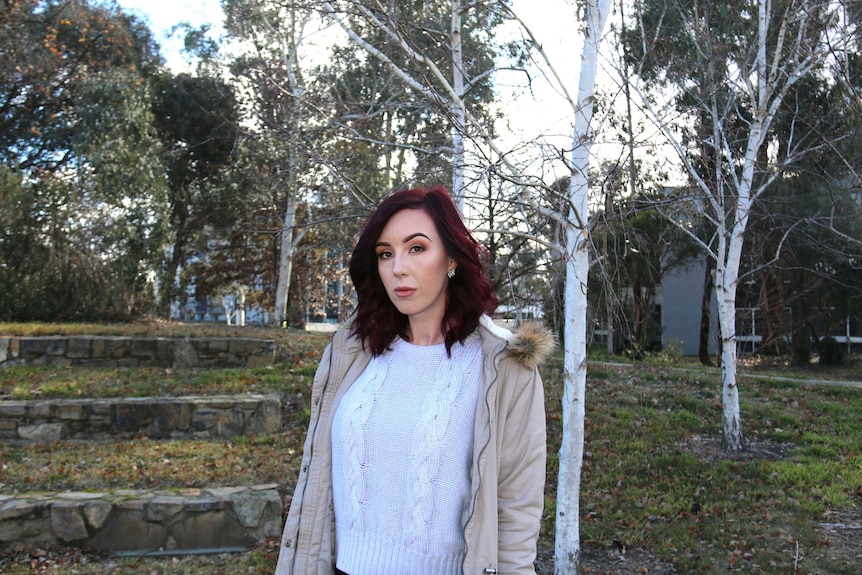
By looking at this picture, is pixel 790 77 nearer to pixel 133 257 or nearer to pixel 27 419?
pixel 27 419

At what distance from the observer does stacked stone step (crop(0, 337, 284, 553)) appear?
506 centimetres

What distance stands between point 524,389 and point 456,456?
24 cm

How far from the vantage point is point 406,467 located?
1909 millimetres

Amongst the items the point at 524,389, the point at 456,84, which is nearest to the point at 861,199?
the point at 456,84

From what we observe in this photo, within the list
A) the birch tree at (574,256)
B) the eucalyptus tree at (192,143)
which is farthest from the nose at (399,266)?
the eucalyptus tree at (192,143)

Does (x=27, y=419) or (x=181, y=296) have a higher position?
(x=181, y=296)

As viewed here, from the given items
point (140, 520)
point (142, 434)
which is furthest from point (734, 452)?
point (142, 434)

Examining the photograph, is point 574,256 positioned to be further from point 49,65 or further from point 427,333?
point 49,65

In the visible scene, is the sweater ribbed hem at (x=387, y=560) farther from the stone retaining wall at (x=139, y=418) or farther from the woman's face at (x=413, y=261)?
the stone retaining wall at (x=139, y=418)

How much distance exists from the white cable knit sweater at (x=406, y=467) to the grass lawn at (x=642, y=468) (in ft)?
10.5

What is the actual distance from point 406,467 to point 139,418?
20.9 feet

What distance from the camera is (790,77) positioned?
6.82 m

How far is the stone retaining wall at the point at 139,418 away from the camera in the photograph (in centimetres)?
736

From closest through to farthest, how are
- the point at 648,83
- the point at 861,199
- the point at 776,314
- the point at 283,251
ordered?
the point at 648,83 < the point at 861,199 < the point at 776,314 < the point at 283,251
